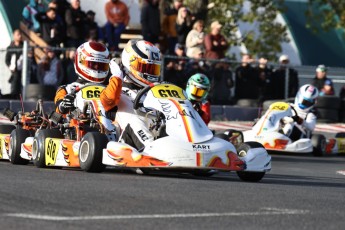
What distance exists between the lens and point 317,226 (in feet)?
23.0

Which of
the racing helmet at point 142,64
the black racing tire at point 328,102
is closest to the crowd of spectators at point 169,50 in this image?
the black racing tire at point 328,102

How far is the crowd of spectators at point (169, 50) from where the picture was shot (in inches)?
750

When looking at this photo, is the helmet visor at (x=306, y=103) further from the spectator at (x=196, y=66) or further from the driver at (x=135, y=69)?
the driver at (x=135, y=69)

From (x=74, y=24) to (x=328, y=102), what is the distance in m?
5.61

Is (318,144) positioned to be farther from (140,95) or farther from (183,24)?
(140,95)

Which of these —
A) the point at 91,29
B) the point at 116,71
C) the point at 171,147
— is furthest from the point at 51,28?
the point at 171,147

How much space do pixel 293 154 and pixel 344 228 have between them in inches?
449

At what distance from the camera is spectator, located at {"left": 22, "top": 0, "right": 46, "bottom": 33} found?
20188 millimetres

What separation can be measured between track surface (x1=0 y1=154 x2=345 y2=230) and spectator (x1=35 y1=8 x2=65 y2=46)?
8860mm

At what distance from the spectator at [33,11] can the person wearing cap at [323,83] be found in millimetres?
5898

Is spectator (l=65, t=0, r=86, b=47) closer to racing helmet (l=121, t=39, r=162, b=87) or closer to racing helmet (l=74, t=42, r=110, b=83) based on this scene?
racing helmet (l=74, t=42, r=110, b=83)

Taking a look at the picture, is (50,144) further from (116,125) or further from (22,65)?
(22,65)

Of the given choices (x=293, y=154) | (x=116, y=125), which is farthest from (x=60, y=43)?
(x=116, y=125)

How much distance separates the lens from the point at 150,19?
21094mm
